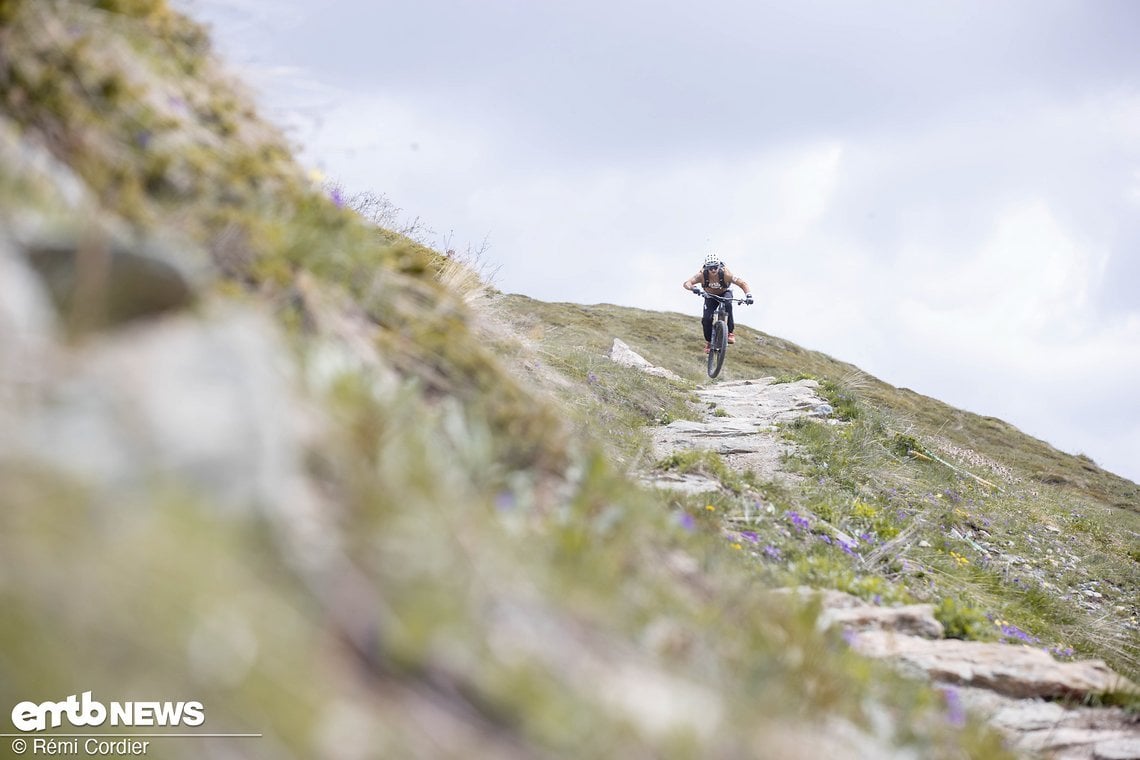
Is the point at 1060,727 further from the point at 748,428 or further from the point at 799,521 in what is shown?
the point at 748,428

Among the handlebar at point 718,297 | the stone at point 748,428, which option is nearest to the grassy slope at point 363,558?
the stone at point 748,428

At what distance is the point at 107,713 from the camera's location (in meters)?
1.37

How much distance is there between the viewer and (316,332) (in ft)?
9.43

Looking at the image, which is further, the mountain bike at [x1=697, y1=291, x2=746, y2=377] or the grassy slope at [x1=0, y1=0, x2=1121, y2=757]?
the mountain bike at [x1=697, y1=291, x2=746, y2=377]

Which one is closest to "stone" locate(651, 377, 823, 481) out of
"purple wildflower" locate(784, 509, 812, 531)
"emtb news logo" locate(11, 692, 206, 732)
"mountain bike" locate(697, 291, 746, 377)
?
"mountain bike" locate(697, 291, 746, 377)

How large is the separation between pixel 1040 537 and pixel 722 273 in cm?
951

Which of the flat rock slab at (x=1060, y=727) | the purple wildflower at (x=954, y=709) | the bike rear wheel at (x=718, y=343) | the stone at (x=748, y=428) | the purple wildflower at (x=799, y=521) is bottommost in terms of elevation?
the flat rock slab at (x=1060, y=727)

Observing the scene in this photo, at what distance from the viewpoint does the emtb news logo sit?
1329mm

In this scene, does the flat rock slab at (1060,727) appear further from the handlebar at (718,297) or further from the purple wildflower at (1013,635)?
the handlebar at (718,297)

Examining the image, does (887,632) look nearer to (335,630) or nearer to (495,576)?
(495,576)

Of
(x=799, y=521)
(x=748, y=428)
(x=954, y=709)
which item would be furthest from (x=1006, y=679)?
(x=748, y=428)

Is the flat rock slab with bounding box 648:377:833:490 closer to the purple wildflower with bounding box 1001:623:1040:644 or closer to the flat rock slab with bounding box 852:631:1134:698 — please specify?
the flat rock slab with bounding box 852:631:1134:698

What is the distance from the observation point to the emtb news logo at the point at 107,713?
4.36 feet

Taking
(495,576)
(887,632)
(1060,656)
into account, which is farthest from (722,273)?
(495,576)
